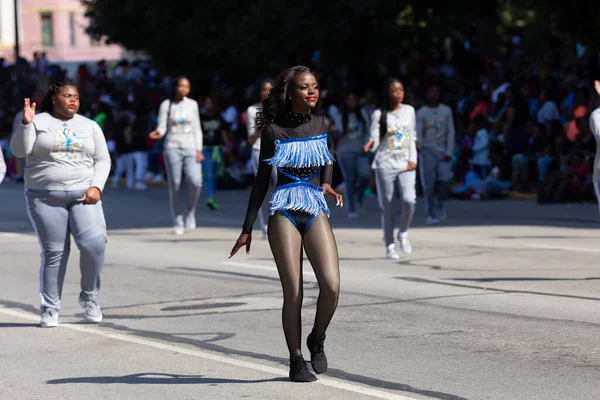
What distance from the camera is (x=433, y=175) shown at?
698 inches

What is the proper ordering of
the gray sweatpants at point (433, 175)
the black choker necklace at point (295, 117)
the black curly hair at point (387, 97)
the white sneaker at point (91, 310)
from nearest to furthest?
the black choker necklace at point (295, 117) → the white sneaker at point (91, 310) → the black curly hair at point (387, 97) → the gray sweatpants at point (433, 175)

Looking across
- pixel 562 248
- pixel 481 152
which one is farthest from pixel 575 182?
pixel 562 248

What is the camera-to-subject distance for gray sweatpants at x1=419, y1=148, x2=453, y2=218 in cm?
1762

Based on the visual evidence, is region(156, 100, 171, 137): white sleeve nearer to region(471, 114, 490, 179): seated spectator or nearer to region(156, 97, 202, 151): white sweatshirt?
region(156, 97, 202, 151): white sweatshirt

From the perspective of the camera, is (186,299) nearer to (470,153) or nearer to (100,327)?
(100,327)

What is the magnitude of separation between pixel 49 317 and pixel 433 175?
349 inches

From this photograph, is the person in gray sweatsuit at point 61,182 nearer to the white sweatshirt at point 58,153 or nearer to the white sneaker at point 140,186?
the white sweatshirt at point 58,153

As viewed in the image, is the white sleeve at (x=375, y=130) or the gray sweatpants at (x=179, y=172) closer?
the white sleeve at (x=375, y=130)

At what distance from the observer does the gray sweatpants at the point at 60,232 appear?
31.4 feet

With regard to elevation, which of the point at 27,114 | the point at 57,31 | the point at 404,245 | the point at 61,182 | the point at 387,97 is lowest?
the point at 404,245

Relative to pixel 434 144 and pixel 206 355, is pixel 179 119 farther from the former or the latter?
pixel 206 355

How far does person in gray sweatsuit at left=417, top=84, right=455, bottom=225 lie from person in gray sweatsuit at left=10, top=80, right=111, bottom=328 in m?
8.23

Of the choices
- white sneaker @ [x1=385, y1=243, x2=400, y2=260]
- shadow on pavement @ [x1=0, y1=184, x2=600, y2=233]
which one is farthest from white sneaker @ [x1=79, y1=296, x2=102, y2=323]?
shadow on pavement @ [x1=0, y1=184, x2=600, y2=233]

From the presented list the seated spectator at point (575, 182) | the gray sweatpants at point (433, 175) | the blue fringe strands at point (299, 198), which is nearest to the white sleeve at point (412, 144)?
the gray sweatpants at point (433, 175)
